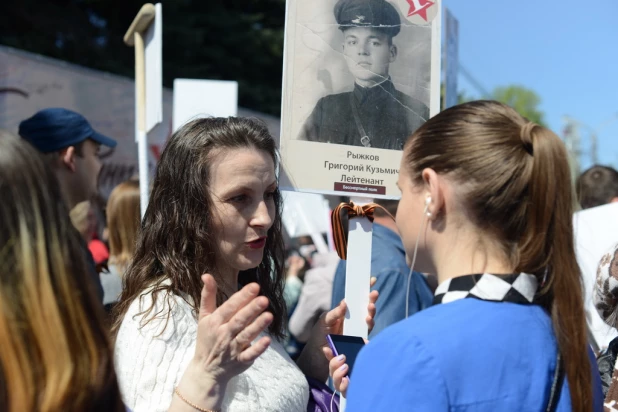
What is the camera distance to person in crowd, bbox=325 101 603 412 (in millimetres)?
Answer: 1432

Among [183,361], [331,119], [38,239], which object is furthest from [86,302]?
[331,119]

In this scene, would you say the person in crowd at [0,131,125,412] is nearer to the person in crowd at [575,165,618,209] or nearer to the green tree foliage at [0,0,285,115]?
the person in crowd at [575,165,618,209]

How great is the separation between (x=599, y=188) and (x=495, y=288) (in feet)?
11.3

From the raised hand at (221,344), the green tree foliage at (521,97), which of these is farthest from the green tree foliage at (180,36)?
the green tree foliage at (521,97)

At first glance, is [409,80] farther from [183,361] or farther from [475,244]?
[183,361]

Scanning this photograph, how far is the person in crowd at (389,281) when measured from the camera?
3.30m

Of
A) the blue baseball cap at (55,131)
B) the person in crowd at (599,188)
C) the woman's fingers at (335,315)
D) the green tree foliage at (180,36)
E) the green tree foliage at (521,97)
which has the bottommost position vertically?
the woman's fingers at (335,315)

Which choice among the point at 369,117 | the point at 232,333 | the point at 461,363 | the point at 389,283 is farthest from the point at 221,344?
the point at 389,283

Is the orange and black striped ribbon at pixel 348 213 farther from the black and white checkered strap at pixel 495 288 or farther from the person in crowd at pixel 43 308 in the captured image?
the person in crowd at pixel 43 308

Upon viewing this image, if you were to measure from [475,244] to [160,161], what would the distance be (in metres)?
1.22

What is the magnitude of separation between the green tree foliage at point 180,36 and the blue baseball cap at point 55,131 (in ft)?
40.6

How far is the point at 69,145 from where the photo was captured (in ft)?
Result: 12.6

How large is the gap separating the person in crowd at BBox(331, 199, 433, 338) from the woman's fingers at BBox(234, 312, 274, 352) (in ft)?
4.91

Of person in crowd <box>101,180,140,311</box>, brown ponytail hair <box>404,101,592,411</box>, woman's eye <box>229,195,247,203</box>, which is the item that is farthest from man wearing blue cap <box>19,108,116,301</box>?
brown ponytail hair <box>404,101,592,411</box>
